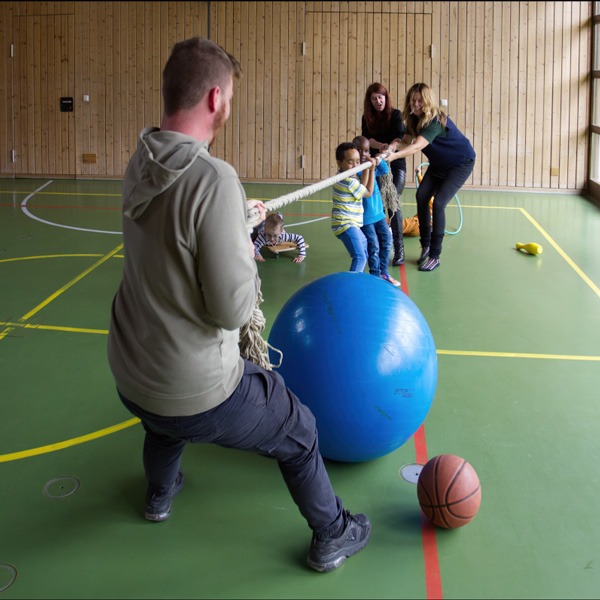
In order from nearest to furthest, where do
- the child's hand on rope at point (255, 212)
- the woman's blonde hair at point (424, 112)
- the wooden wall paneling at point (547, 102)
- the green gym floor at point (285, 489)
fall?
1. the child's hand on rope at point (255, 212)
2. the green gym floor at point (285, 489)
3. the woman's blonde hair at point (424, 112)
4. the wooden wall paneling at point (547, 102)

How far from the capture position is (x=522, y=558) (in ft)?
9.66

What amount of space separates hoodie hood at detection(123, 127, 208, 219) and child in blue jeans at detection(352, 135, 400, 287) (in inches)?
174

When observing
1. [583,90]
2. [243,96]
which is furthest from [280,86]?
[583,90]

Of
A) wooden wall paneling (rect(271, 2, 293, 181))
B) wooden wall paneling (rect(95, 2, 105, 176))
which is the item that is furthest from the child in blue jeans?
wooden wall paneling (rect(95, 2, 105, 176))

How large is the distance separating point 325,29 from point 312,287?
10.5 meters

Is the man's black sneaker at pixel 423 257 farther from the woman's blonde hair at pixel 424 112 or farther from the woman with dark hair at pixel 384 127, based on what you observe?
the woman's blonde hair at pixel 424 112

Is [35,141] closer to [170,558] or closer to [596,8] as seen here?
[596,8]

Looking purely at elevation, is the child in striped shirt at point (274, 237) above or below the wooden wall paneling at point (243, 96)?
below

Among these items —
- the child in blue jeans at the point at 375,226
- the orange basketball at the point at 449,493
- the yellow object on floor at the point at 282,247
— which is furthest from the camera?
the yellow object on floor at the point at 282,247

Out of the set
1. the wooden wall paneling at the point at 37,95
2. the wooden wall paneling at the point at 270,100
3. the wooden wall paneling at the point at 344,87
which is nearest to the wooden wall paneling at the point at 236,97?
the wooden wall paneling at the point at 270,100

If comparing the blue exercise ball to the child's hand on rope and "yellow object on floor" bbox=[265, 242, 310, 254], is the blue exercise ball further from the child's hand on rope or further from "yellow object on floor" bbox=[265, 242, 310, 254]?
"yellow object on floor" bbox=[265, 242, 310, 254]

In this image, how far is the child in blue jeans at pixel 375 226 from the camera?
6594 mm

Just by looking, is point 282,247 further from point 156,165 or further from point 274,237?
point 156,165

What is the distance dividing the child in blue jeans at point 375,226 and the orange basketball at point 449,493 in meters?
3.50
